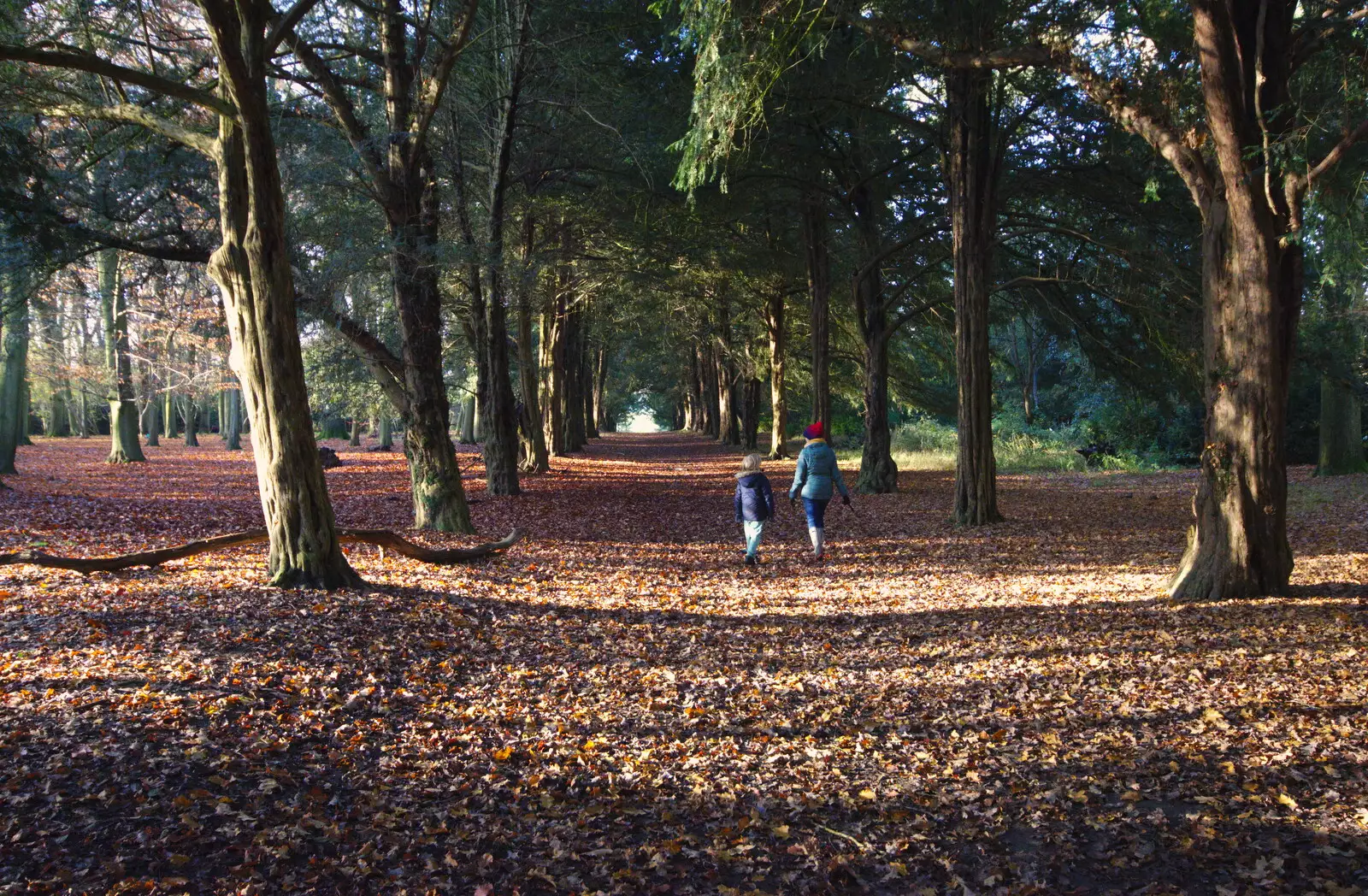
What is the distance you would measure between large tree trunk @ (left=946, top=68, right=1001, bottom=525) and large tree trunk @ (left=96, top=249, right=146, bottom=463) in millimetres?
19819

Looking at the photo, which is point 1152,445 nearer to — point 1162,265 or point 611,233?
point 1162,265

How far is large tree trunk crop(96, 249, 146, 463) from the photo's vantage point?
2317 centimetres

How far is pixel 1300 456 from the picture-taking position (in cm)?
2414

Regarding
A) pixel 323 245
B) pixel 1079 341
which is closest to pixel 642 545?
pixel 323 245

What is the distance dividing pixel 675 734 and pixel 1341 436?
1840cm

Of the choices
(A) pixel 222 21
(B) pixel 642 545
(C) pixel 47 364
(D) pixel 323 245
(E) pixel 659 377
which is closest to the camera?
(A) pixel 222 21

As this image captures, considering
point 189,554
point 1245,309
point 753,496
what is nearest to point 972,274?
point 753,496

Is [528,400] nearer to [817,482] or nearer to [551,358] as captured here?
[551,358]

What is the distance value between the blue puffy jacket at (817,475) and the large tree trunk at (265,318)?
5.67 m

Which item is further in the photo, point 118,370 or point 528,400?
point 118,370

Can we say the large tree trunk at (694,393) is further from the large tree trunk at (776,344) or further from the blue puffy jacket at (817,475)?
the blue puffy jacket at (817,475)

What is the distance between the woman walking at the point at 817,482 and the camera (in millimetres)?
10906

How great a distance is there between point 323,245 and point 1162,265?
12802mm

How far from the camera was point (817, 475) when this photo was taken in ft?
36.0
